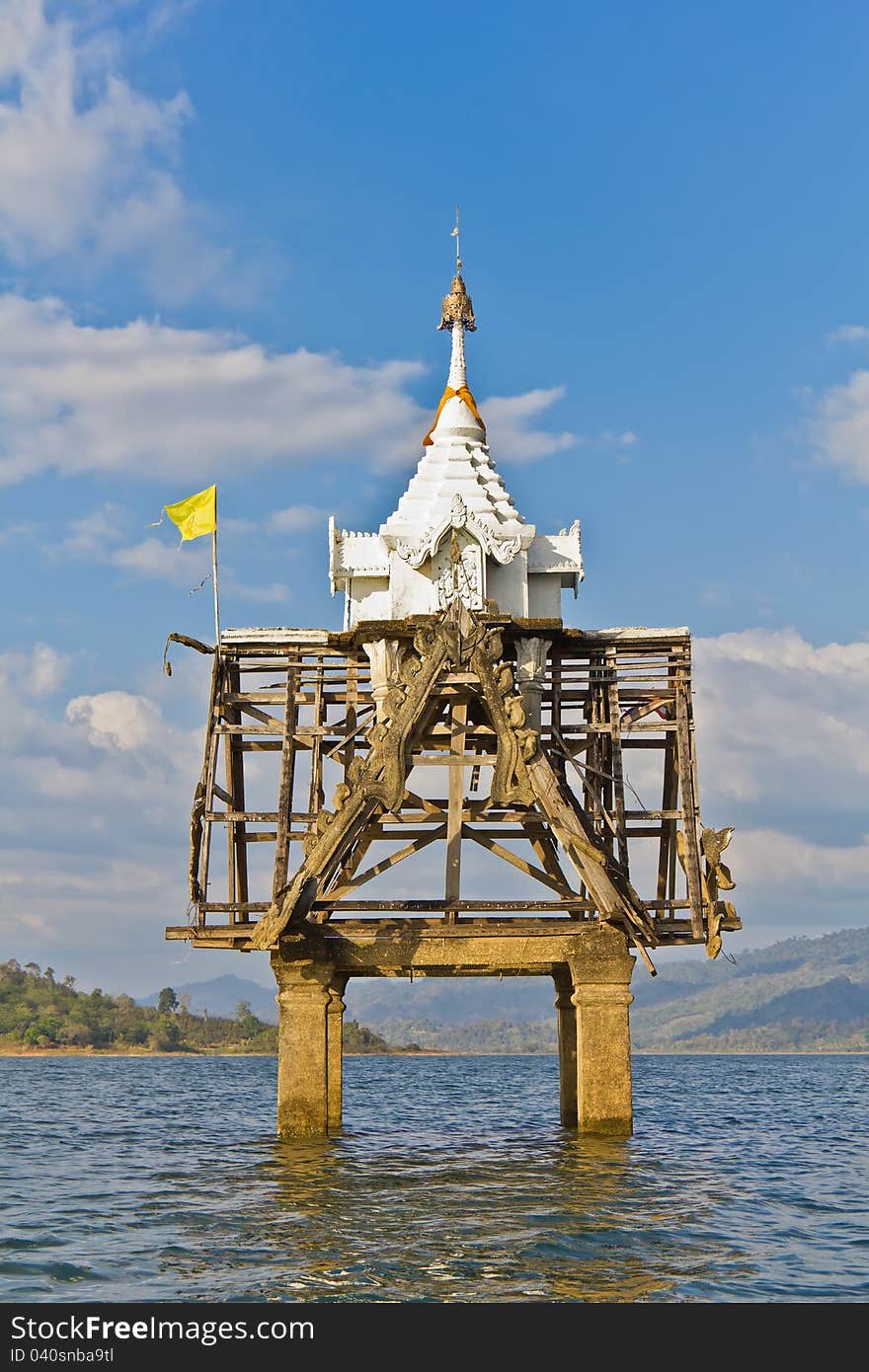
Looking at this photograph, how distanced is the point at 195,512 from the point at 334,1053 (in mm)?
11277

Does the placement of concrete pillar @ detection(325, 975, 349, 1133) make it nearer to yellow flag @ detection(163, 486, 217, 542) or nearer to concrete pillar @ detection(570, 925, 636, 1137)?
concrete pillar @ detection(570, 925, 636, 1137)

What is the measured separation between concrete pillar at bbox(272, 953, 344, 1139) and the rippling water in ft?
1.71

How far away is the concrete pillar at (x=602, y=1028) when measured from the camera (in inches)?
1043

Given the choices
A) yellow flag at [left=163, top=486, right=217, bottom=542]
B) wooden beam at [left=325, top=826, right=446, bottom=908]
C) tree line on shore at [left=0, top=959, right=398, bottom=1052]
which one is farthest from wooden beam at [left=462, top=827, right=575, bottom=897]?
tree line on shore at [left=0, top=959, right=398, bottom=1052]

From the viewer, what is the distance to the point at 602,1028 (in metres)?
26.5

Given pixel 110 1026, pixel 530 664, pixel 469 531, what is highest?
pixel 469 531

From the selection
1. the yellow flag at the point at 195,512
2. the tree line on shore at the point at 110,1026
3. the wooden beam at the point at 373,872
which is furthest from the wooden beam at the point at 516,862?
the tree line on shore at the point at 110,1026

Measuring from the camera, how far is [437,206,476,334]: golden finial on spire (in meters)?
35.2

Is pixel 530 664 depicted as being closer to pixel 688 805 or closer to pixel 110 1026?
pixel 688 805

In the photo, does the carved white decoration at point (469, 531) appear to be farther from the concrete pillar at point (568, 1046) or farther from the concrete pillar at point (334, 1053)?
the concrete pillar at point (568, 1046)

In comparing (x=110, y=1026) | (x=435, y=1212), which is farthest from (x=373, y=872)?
(x=110, y=1026)

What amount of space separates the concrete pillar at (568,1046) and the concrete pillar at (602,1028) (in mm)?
4675

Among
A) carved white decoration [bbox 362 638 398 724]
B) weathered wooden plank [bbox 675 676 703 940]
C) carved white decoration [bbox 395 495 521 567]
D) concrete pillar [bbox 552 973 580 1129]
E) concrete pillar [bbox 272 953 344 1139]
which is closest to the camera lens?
concrete pillar [bbox 272 953 344 1139]
